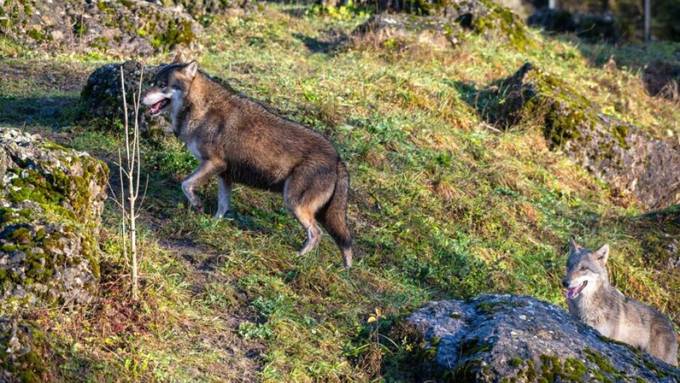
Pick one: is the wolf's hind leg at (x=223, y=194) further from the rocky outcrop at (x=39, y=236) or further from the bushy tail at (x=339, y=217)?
the rocky outcrop at (x=39, y=236)

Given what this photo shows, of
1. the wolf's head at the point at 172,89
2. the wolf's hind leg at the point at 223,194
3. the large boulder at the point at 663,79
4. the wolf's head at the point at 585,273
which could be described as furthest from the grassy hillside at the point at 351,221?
the wolf's head at the point at 172,89

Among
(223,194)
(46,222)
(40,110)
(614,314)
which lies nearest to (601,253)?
(614,314)

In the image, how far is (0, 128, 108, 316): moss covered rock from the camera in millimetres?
6215

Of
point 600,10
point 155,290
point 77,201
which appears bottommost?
point 600,10

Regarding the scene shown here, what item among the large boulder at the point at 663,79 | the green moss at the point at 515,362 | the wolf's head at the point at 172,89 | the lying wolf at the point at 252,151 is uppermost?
the wolf's head at the point at 172,89

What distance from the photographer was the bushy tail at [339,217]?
348 inches

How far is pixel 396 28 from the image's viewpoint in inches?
661

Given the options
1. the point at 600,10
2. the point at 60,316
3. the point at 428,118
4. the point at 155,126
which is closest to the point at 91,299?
the point at 60,316

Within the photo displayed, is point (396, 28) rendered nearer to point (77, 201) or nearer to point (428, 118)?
point (428, 118)

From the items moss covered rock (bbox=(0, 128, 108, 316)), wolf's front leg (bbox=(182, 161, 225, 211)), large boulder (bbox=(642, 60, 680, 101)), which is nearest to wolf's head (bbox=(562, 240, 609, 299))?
wolf's front leg (bbox=(182, 161, 225, 211))

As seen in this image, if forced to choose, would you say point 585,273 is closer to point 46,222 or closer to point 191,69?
point 191,69

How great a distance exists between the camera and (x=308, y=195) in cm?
870

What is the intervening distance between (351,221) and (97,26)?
7015 mm

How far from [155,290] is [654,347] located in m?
5.22
